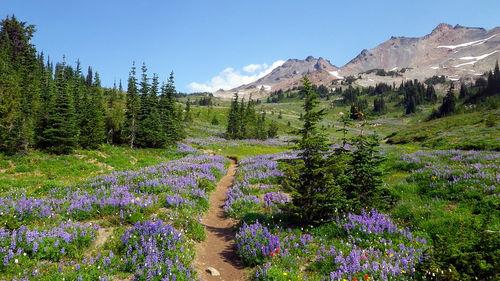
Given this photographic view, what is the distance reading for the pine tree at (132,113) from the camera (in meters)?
47.5

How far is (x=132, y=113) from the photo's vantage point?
4772 centimetres

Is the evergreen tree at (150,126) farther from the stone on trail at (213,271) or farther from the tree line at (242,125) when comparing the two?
the stone on trail at (213,271)

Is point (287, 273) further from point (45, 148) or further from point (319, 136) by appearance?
point (45, 148)

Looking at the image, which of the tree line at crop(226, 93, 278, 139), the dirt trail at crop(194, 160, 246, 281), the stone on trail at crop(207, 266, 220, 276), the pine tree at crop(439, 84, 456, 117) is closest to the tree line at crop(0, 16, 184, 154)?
the tree line at crop(226, 93, 278, 139)

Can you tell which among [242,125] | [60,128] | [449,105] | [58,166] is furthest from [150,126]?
[449,105]

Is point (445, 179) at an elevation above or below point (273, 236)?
above

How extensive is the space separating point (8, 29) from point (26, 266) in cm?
11435

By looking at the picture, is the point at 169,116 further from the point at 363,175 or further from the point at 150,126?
the point at 363,175

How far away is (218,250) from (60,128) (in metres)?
28.9

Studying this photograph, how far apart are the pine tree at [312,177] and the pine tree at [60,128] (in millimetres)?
28809

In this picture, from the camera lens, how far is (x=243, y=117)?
87000 mm

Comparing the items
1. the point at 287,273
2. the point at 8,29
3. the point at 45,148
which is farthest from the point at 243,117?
the point at 287,273

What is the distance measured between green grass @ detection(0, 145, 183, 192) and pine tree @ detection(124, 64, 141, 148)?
7992 millimetres

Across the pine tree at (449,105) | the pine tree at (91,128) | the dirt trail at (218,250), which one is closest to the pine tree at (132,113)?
the pine tree at (91,128)
